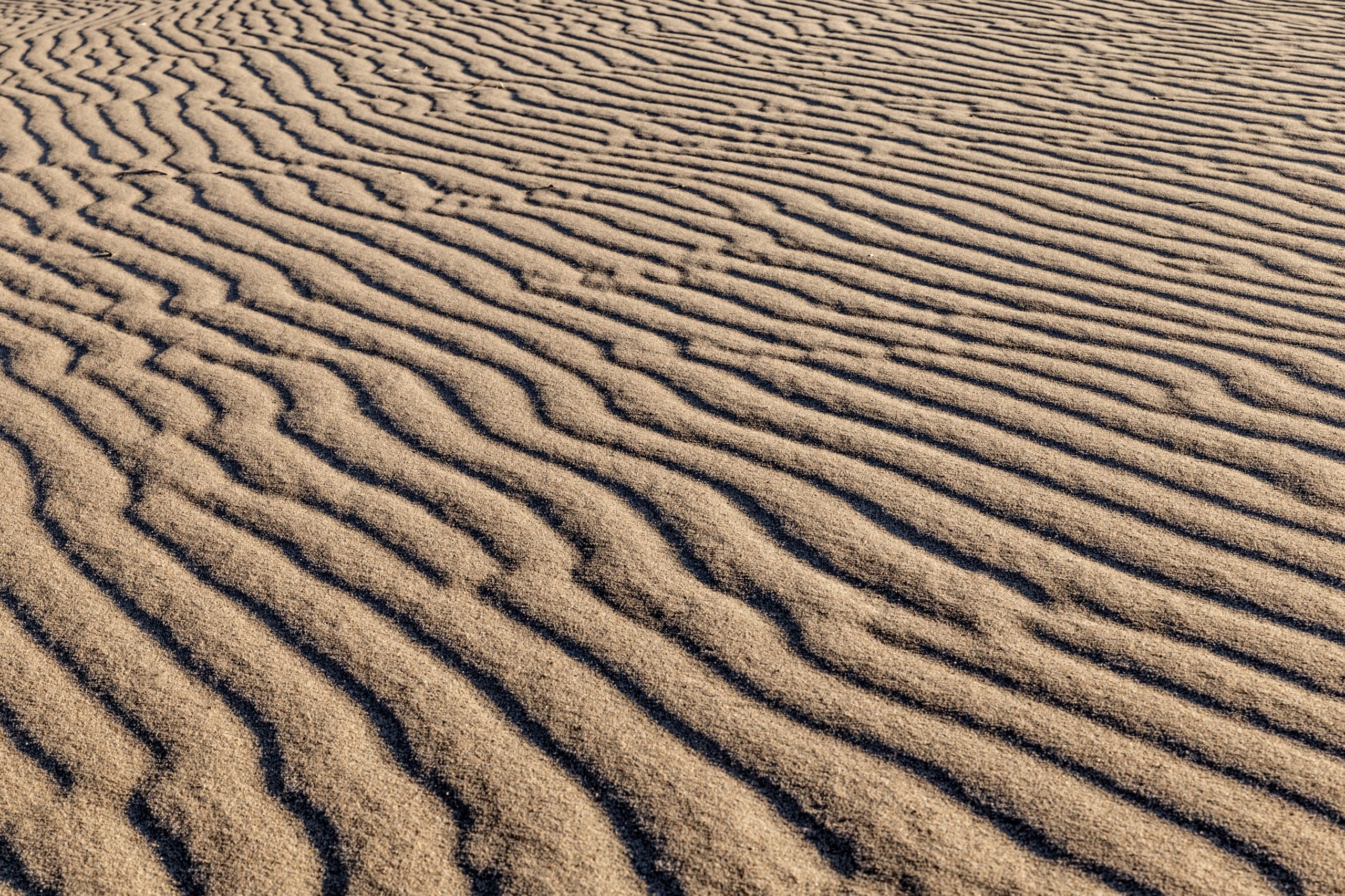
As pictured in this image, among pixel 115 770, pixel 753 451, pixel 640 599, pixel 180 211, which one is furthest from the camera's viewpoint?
pixel 180 211

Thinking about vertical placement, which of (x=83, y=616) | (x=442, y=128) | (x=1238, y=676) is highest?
(x=1238, y=676)

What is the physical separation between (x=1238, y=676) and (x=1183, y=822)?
398 mm

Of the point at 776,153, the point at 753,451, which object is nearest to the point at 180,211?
the point at 776,153

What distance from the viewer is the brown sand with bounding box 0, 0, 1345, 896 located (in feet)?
6.31

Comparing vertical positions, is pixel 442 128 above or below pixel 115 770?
below

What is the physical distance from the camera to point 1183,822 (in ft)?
6.13

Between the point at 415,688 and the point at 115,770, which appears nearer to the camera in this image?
the point at 115,770

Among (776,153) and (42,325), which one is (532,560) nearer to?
(42,325)

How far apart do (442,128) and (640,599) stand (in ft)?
12.6

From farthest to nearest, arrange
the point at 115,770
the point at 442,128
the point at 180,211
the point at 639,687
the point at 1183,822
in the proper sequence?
the point at 442,128 → the point at 180,211 → the point at 639,687 → the point at 115,770 → the point at 1183,822

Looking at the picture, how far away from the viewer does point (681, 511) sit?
8.82 feet

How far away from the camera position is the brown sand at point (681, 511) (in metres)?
1.92

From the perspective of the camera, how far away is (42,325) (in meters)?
3.71

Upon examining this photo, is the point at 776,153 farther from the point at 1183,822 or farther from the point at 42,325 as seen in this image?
the point at 1183,822
